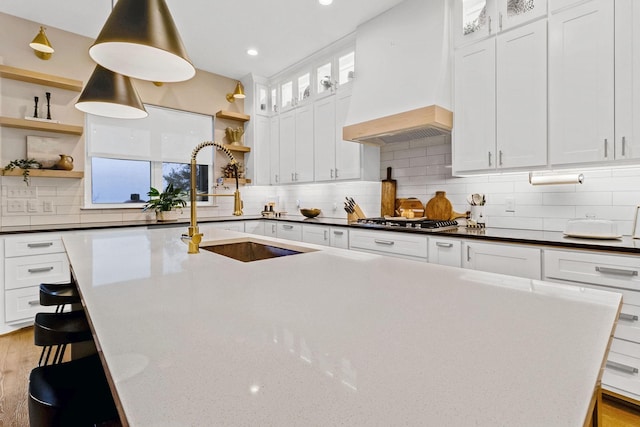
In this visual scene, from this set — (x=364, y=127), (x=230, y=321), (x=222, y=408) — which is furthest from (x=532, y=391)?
(x=364, y=127)

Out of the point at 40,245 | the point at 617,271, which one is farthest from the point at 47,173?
the point at 617,271

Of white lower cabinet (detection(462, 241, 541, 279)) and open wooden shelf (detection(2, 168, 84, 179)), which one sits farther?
open wooden shelf (detection(2, 168, 84, 179))

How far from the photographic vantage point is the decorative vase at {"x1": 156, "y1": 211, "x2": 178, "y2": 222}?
397 cm

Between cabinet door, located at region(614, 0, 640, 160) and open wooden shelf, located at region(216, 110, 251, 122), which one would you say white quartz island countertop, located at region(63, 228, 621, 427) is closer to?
cabinet door, located at region(614, 0, 640, 160)

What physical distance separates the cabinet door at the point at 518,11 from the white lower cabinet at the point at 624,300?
174 centimetres

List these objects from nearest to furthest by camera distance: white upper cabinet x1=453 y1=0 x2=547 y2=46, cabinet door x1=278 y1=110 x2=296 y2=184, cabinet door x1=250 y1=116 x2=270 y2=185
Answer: white upper cabinet x1=453 y1=0 x2=547 y2=46, cabinet door x1=278 y1=110 x2=296 y2=184, cabinet door x1=250 y1=116 x2=270 y2=185

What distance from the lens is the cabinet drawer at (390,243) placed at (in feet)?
8.91

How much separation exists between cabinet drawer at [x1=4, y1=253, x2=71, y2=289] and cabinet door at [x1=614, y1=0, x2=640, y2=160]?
4389 mm

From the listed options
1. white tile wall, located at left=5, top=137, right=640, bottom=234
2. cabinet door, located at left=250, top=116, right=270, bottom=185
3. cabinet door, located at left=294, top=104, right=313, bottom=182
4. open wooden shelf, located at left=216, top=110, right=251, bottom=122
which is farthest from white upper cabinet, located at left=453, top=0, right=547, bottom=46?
open wooden shelf, located at left=216, top=110, right=251, bottom=122

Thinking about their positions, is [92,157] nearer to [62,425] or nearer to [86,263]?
[86,263]

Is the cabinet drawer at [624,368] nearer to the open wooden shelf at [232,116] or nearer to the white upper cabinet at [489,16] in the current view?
the white upper cabinet at [489,16]

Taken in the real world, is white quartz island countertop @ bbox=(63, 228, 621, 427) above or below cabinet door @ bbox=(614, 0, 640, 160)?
below

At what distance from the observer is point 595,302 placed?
2.69 ft

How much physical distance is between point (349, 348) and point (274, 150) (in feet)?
14.7
